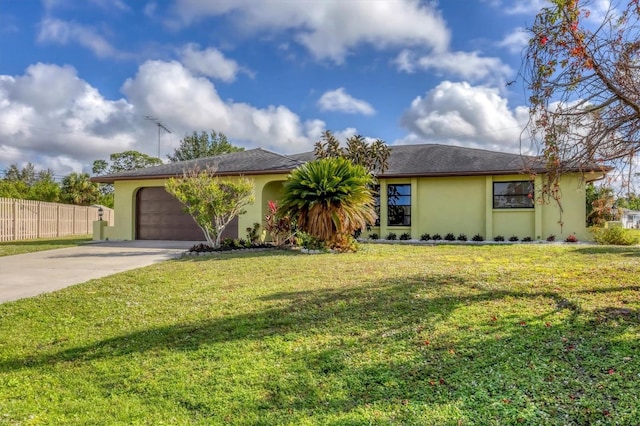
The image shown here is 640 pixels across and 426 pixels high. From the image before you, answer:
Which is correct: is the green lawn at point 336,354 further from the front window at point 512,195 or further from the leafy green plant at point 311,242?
the front window at point 512,195

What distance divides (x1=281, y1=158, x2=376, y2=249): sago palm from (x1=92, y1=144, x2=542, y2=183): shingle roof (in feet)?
14.9

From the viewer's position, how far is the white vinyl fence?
20625mm

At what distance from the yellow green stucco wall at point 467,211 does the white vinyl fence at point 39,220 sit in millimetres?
8531

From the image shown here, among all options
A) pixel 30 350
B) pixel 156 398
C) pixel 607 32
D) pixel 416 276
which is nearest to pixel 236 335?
pixel 156 398

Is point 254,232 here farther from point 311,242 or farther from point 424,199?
point 424,199

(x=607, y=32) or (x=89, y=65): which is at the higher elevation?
(x=89, y=65)

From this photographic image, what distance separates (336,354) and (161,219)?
Answer: 1761cm

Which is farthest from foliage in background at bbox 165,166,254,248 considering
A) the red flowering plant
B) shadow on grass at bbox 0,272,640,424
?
shadow on grass at bbox 0,272,640,424

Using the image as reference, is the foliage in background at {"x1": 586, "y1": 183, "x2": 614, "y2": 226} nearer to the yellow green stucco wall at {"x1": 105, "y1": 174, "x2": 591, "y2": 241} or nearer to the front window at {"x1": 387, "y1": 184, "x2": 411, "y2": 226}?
the yellow green stucco wall at {"x1": 105, "y1": 174, "x2": 591, "y2": 241}

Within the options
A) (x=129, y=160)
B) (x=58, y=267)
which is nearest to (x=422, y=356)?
(x=58, y=267)

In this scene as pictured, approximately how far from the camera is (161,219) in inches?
768

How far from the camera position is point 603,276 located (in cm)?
666

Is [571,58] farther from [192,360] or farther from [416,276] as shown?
[192,360]

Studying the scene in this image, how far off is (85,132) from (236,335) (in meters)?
44.3
